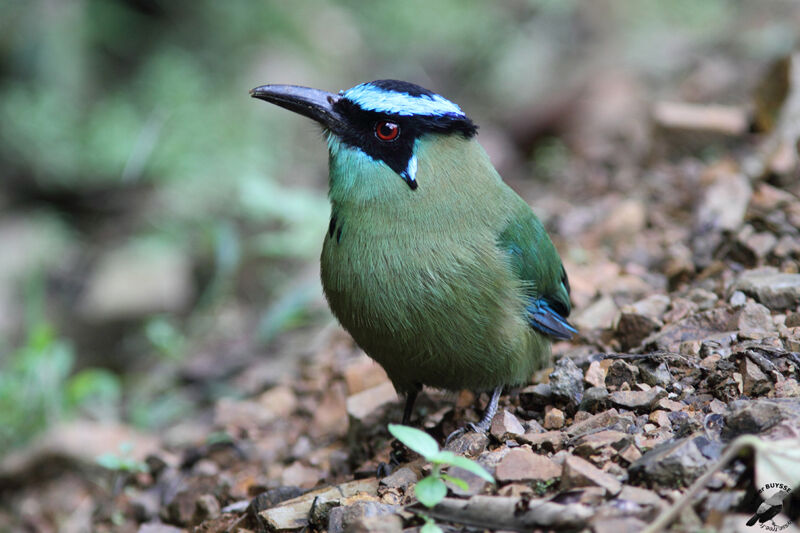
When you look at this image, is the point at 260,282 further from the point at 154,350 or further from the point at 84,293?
the point at 84,293

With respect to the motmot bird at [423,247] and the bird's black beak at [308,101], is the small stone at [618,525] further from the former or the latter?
the bird's black beak at [308,101]

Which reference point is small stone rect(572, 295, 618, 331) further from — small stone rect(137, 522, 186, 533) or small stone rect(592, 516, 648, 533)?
small stone rect(137, 522, 186, 533)

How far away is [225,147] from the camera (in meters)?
8.08

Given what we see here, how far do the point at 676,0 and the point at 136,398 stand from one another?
8.04m

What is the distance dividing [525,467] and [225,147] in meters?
6.02

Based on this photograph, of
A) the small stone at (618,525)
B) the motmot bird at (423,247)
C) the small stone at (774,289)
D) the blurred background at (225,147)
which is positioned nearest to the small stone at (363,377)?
the motmot bird at (423,247)

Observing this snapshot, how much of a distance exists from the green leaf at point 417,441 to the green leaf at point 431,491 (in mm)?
76

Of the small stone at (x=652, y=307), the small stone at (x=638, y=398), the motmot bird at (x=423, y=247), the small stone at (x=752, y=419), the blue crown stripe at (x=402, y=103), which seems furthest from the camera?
the small stone at (x=652, y=307)

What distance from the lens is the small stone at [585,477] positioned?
2562mm

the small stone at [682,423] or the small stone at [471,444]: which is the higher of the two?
the small stone at [682,423]

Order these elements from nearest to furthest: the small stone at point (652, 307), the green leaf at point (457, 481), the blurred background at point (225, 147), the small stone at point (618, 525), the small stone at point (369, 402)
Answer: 1. the small stone at point (618, 525)
2. the green leaf at point (457, 481)
3. the small stone at point (652, 307)
4. the small stone at point (369, 402)
5. the blurred background at point (225, 147)

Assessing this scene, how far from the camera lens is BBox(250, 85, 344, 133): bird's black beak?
3.69 metres

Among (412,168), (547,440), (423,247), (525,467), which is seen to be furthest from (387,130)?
(525,467)

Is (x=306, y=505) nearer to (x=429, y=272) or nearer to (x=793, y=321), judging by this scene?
(x=429, y=272)
